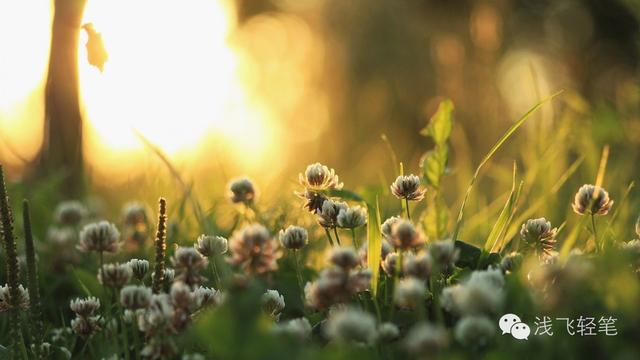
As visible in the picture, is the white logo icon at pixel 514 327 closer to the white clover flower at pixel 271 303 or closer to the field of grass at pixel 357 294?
the field of grass at pixel 357 294

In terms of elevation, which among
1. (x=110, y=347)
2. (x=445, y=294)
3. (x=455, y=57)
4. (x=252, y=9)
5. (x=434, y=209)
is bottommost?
(x=110, y=347)

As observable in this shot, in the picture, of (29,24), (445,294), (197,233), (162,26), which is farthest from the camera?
(162,26)

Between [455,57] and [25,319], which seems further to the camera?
[455,57]

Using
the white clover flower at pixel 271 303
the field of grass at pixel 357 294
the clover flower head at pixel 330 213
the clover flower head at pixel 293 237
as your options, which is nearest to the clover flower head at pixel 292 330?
the field of grass at pixel 357 294

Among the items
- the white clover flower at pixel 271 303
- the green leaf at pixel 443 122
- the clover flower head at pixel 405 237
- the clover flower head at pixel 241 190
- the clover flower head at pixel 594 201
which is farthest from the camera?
the green leaf at pixel 443 122

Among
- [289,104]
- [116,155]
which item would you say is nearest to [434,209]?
[116,155]

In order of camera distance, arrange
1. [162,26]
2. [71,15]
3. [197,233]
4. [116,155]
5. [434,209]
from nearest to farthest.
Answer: [434,209] → [197,233] → [71,15] → [162,26] → [116,155]

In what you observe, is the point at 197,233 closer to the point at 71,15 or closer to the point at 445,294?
the point at 71,15
